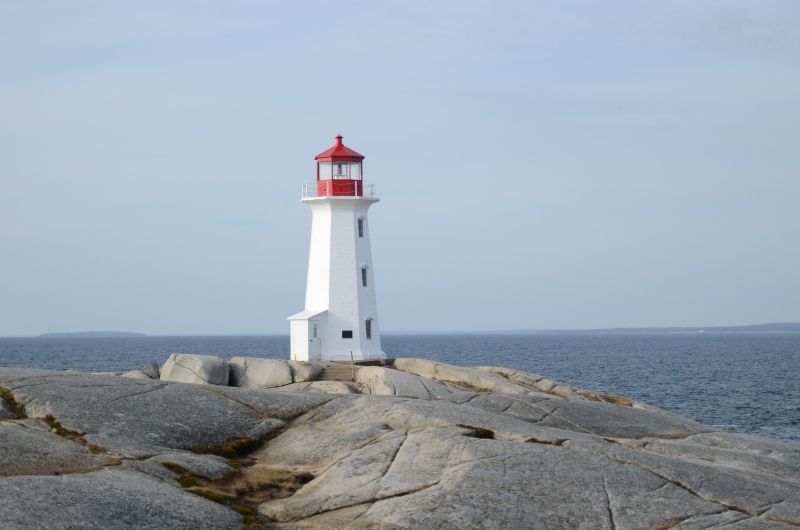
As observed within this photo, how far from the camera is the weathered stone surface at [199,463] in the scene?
15586 mm

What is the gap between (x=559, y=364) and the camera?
4225 inches

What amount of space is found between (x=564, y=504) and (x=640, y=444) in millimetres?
6644

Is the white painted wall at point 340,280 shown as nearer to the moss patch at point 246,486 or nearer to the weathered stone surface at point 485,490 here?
the weathered stone surface at point 485,490

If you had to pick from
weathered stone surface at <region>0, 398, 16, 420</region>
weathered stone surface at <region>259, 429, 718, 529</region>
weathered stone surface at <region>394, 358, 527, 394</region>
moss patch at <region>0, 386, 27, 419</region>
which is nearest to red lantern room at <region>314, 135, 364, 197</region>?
weathered stone surface at <region>394, 358, 527, 394</region>

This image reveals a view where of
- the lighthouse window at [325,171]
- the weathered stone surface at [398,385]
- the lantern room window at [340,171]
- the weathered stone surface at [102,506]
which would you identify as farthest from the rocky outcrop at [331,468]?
the lighthouse window at [325,171]

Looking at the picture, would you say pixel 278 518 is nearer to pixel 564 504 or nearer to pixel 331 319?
pixel 564 504

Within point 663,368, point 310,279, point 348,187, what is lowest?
point 663,368

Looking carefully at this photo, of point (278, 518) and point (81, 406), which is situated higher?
point (81, 406)

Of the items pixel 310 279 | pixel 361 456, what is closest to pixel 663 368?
pixel 310 279

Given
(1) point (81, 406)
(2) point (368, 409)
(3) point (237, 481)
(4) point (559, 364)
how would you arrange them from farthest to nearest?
(4) point (559, 364)
(2) point (368, 409)
(1) point (81, 406)
(3) point (237, 481)

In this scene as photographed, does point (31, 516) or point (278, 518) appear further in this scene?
point (278, 518)

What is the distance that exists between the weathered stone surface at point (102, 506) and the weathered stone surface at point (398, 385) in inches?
778

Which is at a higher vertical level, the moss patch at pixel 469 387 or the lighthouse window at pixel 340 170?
the lighthouse window at pixel 340 170

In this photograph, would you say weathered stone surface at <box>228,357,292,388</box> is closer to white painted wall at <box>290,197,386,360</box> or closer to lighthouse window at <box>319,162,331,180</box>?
white painted wall at <box>290,197,386,360</box>
